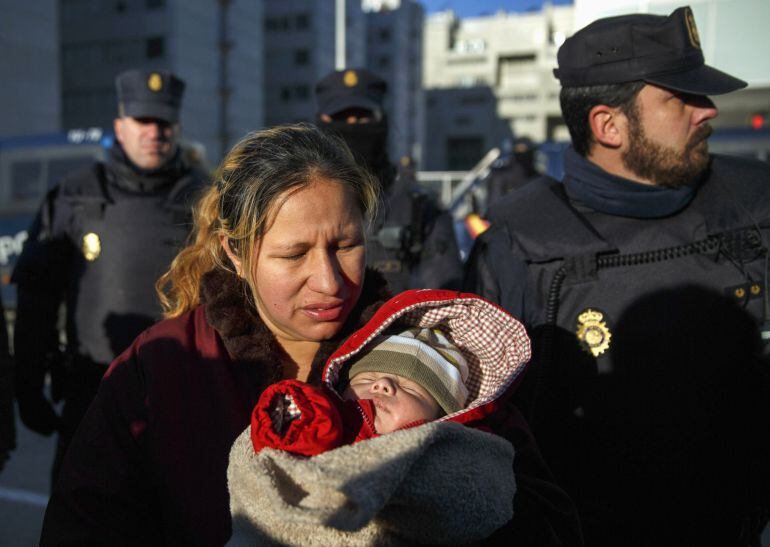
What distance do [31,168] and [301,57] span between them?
43.7m

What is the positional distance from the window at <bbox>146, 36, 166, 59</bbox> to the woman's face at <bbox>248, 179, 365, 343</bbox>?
123ft

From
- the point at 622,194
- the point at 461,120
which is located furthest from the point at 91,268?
the point at 461,120

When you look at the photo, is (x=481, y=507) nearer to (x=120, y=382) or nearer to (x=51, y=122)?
(x=120, y=382)

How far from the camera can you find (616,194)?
2.14m

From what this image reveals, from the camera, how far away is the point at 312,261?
1644 millimetres

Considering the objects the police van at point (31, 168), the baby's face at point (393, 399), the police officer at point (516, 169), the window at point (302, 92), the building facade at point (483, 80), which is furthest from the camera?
the building facade at point (483, 80)

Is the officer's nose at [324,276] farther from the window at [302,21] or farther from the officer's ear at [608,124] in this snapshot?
the window at [302,21]

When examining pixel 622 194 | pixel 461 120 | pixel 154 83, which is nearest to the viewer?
pixel 622 194

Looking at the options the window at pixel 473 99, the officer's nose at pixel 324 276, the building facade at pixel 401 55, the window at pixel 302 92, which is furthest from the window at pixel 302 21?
the officer's nose at pixel 324 276

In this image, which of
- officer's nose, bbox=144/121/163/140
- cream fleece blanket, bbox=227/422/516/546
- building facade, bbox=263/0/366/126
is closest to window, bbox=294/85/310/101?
building facade, bbox=263/0/366/126

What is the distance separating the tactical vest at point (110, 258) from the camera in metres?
3.23

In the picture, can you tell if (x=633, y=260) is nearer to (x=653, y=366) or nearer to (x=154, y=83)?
(x=653, y=366)

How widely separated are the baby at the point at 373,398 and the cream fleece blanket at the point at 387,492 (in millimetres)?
55

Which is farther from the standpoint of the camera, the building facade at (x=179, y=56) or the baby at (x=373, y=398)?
the building facade at (x=179, y=56)
